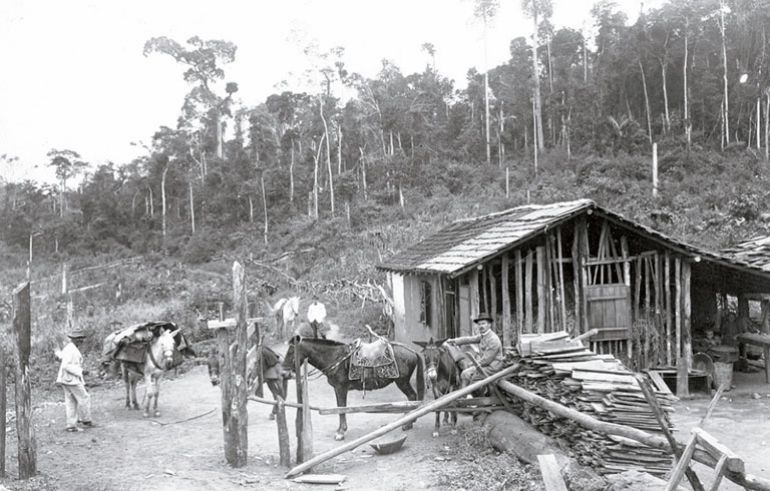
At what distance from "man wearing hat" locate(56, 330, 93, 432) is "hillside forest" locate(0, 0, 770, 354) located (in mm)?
16244

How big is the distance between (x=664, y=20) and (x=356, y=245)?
28.2m

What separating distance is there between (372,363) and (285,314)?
35.5 ft

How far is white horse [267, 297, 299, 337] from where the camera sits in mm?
21438

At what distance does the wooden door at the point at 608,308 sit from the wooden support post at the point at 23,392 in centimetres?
1109

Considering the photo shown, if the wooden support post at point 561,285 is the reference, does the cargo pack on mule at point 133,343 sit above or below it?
below

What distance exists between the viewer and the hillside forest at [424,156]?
1426 inches

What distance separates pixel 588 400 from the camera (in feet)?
27.9

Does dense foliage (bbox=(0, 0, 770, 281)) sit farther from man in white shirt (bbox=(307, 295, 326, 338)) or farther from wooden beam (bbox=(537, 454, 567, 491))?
wooden beam (bbox=(537, 454, 567, 491))

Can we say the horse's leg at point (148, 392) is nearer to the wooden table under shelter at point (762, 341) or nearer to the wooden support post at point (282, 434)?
the wooden support post at point (282, 434)

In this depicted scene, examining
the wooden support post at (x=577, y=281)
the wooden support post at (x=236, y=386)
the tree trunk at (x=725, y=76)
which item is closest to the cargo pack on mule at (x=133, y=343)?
the wooden support post at (x=236, y=386)

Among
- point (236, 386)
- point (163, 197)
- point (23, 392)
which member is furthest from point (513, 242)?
point (163, 197)

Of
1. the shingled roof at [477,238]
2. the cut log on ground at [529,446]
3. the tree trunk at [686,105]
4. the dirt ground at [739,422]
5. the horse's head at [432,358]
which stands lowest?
the dirt ground at [739,422]

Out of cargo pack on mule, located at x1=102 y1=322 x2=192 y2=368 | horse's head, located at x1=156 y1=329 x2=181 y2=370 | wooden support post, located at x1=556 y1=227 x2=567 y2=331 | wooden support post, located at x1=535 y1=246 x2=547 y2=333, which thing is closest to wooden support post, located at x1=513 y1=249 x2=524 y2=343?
wooden support post, located at x1=535 y1=246 x2=547 y2=333

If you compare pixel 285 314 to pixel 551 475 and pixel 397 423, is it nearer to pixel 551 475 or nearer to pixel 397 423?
pixel 397 423
